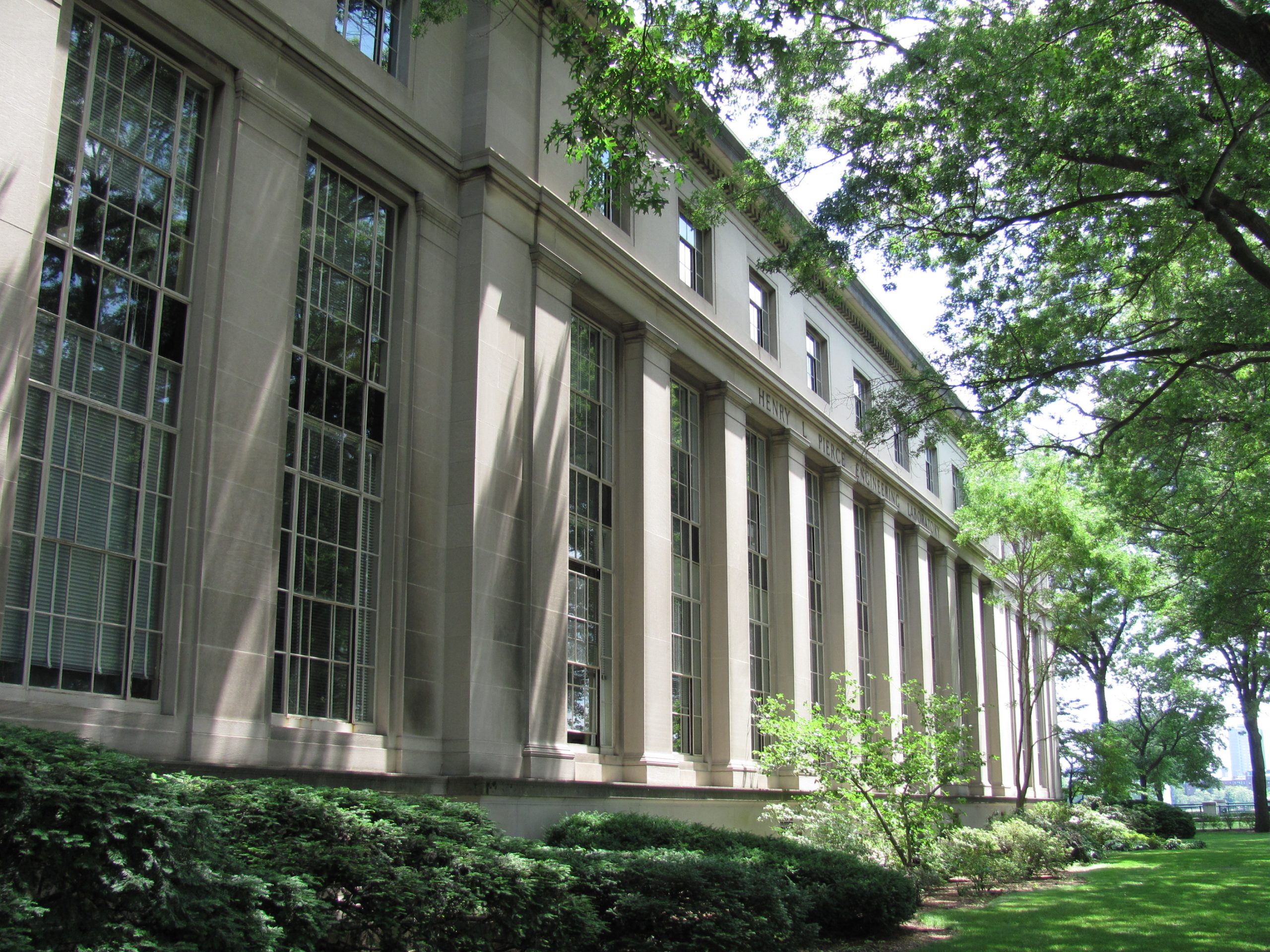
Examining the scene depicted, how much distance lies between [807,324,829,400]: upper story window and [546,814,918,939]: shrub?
1711 cm

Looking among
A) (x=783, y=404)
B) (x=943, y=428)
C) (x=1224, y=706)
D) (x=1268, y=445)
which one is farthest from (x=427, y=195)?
(x=1224, y=706)

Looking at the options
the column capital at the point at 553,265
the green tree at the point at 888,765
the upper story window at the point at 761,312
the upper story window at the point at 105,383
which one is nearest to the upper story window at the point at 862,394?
the upper story window at the point at 761,312

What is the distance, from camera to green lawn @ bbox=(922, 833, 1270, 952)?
47.7ft

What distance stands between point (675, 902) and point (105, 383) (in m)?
8.16

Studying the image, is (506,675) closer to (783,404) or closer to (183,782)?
(183,782)

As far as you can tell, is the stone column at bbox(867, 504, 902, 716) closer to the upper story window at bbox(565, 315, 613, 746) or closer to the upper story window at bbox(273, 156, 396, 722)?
the upper story window at bbox(565, 315, 613, 746)

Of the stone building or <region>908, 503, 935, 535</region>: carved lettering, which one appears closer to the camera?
the stone building

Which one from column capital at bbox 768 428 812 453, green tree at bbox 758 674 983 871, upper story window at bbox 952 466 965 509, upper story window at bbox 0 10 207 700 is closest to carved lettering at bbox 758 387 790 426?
column capital at bbox 768 428 812 453

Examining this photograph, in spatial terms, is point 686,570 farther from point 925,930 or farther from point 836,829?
point 925,930

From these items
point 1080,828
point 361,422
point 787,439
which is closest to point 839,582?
point 787,439

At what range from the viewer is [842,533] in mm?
30484

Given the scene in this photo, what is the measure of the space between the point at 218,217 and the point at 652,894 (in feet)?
30.2

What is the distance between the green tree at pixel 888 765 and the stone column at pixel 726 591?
0.73m

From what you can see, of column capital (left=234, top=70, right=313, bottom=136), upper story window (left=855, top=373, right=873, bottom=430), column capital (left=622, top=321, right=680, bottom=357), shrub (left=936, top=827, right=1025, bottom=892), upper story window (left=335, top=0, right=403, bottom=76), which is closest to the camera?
column capital (left=234, top=70, right=313, bottom=136)
